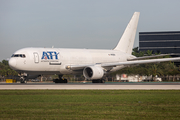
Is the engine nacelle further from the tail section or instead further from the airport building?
the airport building

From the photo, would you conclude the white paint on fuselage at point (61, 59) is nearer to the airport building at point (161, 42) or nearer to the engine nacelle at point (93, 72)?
the engine nacelle at point (93, 72)

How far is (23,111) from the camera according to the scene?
401 inches

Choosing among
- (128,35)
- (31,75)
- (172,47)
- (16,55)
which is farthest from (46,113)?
(172,47)

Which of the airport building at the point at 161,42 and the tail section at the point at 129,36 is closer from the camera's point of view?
the tail section at the point at 129,36

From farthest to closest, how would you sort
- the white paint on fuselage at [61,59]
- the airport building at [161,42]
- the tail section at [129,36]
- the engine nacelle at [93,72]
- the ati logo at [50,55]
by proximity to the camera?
the airport building at [161,42]
the tail section at [129,36]
the ati logo at [50,55]
the engine nacelle at [93,72]
the white paint on fuselage at [61,59]

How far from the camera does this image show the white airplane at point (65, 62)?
108 feet

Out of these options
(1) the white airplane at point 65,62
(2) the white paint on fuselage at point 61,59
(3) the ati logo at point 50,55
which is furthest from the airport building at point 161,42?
(3) the ati logo at point 50,55

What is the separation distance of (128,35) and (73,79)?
1074cm

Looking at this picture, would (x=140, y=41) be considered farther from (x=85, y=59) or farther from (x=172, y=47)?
(x=85, y=59)

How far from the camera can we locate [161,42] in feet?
368

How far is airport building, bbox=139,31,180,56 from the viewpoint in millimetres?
109756

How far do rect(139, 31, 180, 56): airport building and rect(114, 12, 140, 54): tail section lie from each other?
67.3 m

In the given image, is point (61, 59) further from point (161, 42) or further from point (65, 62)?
point (161, 42)

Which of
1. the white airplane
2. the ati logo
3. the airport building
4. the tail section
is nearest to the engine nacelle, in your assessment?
the white airplane
